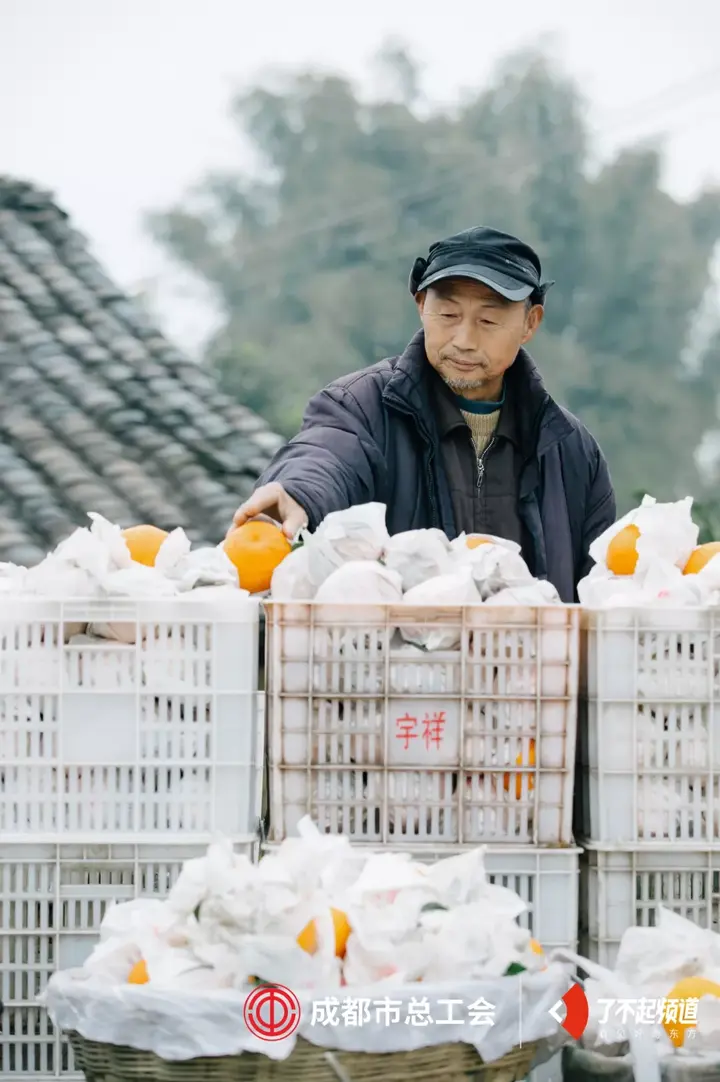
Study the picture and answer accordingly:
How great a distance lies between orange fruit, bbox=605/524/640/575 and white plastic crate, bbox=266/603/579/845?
280 millimetres

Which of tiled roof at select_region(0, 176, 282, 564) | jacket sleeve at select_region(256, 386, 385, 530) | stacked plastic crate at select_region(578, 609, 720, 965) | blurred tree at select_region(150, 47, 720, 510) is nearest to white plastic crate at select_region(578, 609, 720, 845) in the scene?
stacked plastic crate at select_region(578, 609, 720, 965)

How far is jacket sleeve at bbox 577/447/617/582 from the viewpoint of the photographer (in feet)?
11.4

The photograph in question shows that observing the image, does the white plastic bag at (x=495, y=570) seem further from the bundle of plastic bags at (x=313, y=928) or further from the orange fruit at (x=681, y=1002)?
the orange fruit at (x=681, y=1002)

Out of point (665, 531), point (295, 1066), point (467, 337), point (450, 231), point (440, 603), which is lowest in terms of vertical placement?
point (295, 1066)

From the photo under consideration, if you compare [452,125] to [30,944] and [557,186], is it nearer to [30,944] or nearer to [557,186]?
[557,186]

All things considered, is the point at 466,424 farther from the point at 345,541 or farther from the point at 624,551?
the point at 345,541

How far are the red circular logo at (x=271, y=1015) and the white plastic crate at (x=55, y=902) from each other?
14.6 inches

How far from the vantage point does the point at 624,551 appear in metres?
2.44

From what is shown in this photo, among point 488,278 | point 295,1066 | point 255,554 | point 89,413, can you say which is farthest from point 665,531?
point 89,413

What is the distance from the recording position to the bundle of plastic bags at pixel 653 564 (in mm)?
2248

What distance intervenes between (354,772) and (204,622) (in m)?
0.28

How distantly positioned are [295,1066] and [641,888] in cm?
61

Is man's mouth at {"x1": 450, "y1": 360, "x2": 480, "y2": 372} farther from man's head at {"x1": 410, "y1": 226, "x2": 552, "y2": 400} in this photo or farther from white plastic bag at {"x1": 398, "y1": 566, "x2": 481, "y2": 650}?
white plastic bag at {"x1": 398, "y1": 566, "x2": 481, "y2": 650}

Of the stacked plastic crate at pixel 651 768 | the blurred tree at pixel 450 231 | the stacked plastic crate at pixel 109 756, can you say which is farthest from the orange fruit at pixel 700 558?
the blurred tree at pixel 450 231
